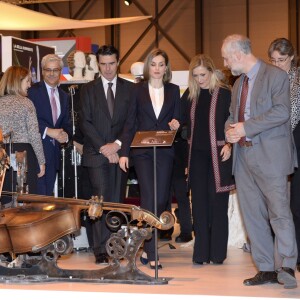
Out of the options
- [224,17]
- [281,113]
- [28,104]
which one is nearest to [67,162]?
[28,104]

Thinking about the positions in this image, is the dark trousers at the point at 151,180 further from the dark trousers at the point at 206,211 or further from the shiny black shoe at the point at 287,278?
the shiny black shoe at the point at 287,278

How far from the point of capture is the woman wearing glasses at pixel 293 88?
5.45m

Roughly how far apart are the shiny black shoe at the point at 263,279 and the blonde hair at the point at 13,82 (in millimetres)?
2439

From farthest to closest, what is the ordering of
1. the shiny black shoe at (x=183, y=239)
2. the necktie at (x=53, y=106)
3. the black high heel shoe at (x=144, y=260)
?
the shiny black shoe at (x=183, y=239)
the necktie at (x=53, y=106)
the black high heel shoe at (x=144, y=260)

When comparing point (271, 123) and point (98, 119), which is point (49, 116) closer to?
point (98, 119)

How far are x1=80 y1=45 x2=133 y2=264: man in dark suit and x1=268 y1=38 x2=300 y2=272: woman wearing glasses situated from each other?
1336mm

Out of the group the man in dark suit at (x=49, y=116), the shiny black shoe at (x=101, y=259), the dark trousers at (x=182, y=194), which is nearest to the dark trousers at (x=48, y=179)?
the man in dark suit at (x=49, y=116)

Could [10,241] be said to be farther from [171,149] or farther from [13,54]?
[13,54]

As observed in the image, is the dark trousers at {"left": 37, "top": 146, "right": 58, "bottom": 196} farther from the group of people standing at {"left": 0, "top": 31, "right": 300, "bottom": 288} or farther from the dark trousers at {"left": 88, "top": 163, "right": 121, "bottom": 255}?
the dark trousers at {"left": 88, "top": 163, "right": 121, "bottom": 255}

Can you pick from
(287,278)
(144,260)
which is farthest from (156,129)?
(287,278)

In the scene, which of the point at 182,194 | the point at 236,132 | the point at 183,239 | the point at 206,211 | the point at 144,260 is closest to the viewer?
the point at 236,132

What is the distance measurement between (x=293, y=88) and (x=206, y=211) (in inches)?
49.2

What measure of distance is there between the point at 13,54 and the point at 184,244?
2.66 metres

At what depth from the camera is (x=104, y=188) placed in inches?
249
